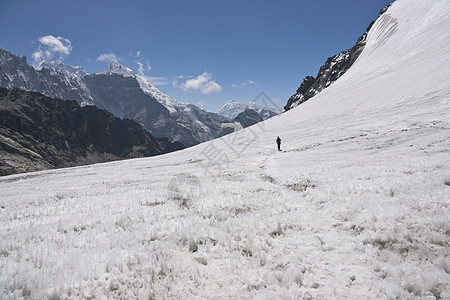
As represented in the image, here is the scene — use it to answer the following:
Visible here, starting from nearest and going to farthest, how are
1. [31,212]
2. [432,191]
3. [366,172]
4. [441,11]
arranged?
[432,191] → [31,212] → [366,172] → [441,11]

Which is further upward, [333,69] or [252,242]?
[333,69]

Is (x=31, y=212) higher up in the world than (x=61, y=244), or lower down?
higher up

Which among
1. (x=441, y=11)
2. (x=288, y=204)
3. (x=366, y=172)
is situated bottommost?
(x=366, y=172)

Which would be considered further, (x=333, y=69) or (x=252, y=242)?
(x=333, y=69)

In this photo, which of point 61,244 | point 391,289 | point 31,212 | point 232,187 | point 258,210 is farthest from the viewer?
point 232,187

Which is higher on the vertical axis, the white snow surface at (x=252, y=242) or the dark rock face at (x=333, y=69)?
the dark rock face at (x=333, y=69)

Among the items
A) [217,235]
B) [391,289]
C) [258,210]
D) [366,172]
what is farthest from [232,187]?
[391,289]

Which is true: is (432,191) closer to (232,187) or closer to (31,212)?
(232,187)

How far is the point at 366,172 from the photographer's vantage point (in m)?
12.0

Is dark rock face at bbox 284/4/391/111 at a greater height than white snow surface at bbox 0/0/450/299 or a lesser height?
greater

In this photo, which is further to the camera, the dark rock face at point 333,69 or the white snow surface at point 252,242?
the dark rock face at point 333,69

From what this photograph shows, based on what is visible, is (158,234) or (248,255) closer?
(248,255)

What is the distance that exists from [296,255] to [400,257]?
2.12 metres

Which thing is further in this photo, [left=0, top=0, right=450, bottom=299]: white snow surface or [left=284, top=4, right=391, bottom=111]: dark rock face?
[left=284, top=4, right=391, bottom=111]: dark rock face
